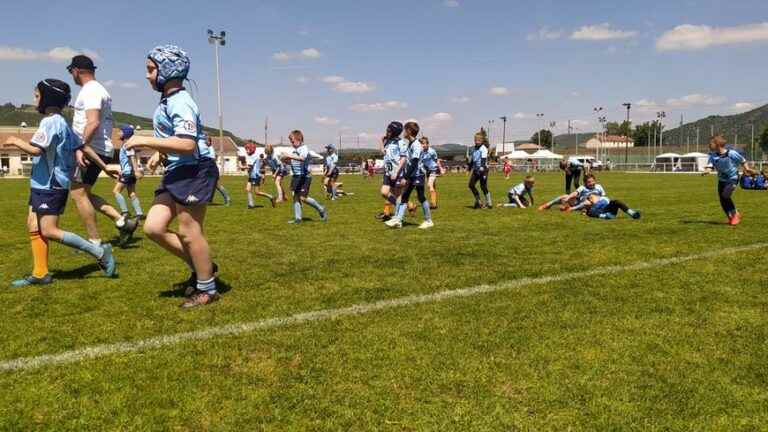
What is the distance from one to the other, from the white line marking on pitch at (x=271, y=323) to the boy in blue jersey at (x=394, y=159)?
5128 millimetres

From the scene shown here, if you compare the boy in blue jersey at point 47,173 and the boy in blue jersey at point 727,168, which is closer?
the boy in blue jersey at point 47,173

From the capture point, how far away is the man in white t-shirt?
6266mm

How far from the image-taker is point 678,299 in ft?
16.5

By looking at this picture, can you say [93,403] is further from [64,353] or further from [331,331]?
[331,331]

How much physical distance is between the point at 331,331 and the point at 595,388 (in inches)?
75.9

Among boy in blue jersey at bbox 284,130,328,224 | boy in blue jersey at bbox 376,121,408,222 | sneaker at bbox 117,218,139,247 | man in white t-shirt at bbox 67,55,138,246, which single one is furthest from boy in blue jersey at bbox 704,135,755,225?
man in white t-shirt at bbox 67,55,138,246

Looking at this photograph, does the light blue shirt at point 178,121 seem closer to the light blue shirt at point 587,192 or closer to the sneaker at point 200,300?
the sneaker at point 200,300

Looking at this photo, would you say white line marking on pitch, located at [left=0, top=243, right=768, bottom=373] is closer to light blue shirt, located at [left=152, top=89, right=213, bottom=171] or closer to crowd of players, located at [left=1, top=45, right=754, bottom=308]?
crowd of players, located at [left=1, top=45, right=754, bottom=308]


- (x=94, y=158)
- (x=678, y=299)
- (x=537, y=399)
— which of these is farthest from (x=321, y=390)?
(x=94, y=158)

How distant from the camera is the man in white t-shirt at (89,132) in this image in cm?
627

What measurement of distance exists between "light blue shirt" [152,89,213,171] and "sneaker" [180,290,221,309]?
1.17 m

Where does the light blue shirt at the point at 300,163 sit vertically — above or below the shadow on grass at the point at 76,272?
above

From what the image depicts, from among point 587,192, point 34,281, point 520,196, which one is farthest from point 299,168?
point 520,196

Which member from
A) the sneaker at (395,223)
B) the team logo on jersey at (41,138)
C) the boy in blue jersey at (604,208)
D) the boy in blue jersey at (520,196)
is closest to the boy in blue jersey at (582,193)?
the boy in blue jersey at (604,208)
